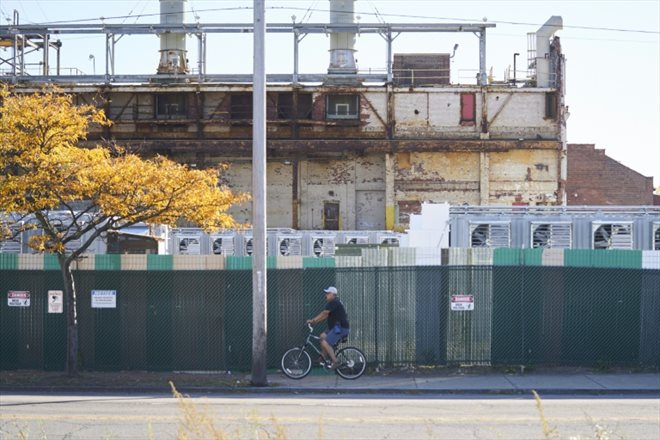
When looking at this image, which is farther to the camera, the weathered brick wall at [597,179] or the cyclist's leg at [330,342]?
the weathered brick wall at [597,179]

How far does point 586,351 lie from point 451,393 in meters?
3.88

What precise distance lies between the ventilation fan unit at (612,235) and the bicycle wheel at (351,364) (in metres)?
12.1

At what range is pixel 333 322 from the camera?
17766 mm

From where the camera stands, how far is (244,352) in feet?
63.5

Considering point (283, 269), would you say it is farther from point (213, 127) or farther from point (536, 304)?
point (213, 127)

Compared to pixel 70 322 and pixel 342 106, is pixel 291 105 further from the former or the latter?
pixel 70 322

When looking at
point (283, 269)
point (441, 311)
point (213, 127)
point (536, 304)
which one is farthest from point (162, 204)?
point (213, 127)

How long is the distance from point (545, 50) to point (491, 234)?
26723 mm

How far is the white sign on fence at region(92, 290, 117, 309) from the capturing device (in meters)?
19.4

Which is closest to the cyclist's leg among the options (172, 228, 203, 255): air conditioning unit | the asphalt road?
the asphalt road

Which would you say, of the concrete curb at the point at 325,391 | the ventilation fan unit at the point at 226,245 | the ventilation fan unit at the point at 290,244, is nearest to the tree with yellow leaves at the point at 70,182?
the concrete curb at the point at 325,391

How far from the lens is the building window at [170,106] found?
171ft

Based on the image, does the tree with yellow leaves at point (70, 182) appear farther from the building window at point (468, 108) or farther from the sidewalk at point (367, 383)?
the building window at point (468, 108)

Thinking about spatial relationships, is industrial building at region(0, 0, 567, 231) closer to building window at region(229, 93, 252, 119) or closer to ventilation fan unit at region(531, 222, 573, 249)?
building window at region(229, 93, 252, 119)
